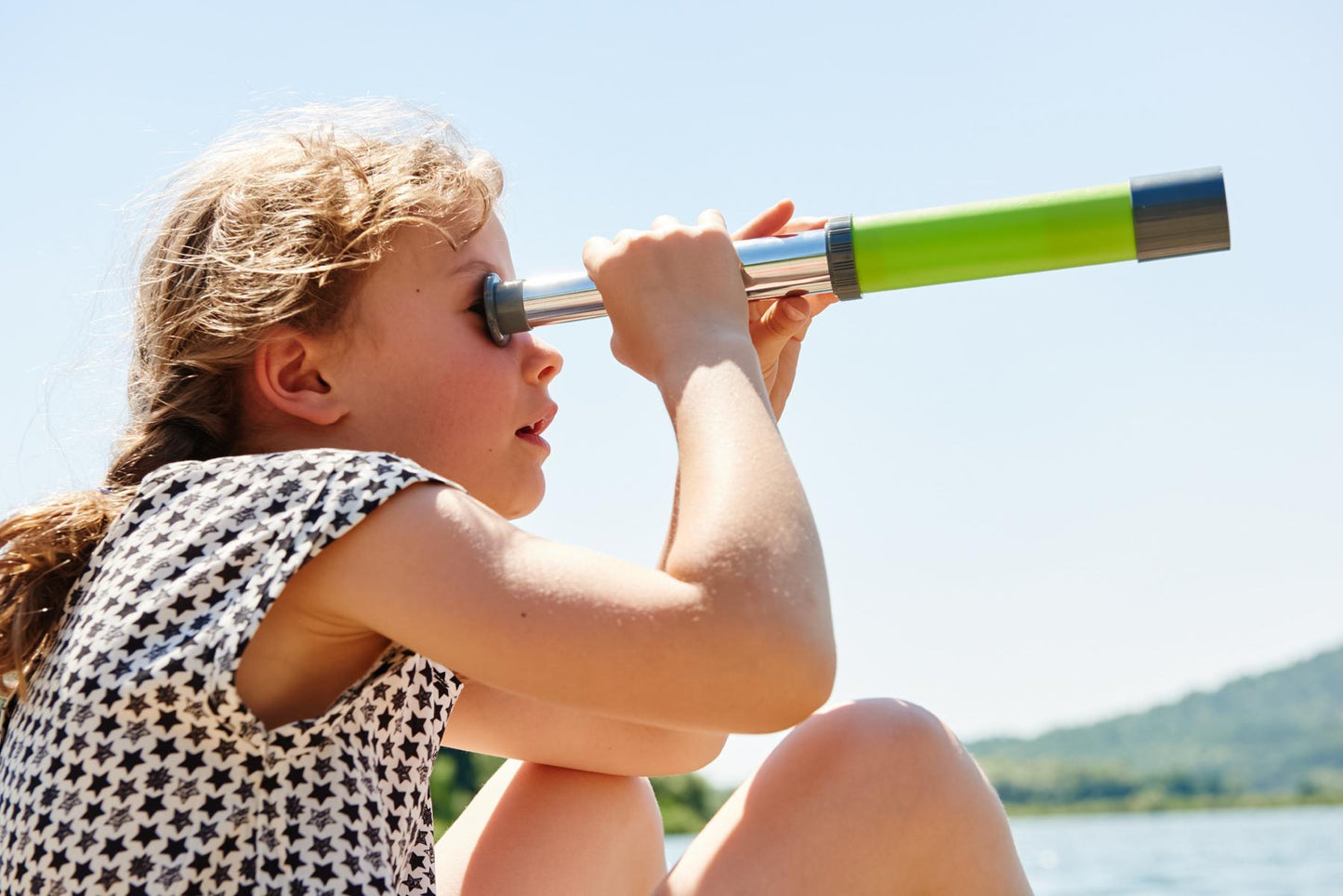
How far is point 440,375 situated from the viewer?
144cm

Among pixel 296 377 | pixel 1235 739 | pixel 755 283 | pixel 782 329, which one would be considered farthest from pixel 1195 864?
pixel 1235 739

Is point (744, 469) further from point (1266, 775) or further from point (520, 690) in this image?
point (1266, 775)

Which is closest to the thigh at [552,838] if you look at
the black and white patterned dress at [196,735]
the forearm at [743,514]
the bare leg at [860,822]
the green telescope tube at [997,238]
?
the bare leg at [860,822]

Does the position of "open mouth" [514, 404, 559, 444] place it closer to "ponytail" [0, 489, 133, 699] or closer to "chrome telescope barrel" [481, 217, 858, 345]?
"chrome telescope barrel" [481, 217, 858, 345]

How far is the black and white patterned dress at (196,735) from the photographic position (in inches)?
42.4

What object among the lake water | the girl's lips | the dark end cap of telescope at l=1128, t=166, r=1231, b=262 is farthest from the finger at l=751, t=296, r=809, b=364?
the lake water

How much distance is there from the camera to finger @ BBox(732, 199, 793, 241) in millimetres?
1465

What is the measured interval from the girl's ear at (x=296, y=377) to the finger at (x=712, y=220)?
43 cm

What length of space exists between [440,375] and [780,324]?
47 cm

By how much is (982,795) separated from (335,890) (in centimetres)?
62

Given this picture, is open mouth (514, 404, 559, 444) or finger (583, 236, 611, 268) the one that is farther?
open mouth (514, 404, 559, 444)

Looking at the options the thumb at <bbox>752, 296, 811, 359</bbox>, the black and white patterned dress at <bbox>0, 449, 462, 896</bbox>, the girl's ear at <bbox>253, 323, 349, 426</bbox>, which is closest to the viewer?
the black and white patterned dress at <bbox>0, 449, 462, 896</bbox>

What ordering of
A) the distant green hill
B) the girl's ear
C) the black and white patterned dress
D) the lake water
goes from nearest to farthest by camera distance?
the black and white patterned dress → the girl's ear → the lake water → the distant green hill

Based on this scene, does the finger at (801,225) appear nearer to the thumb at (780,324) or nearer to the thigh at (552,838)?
the thumb at (780,324)
